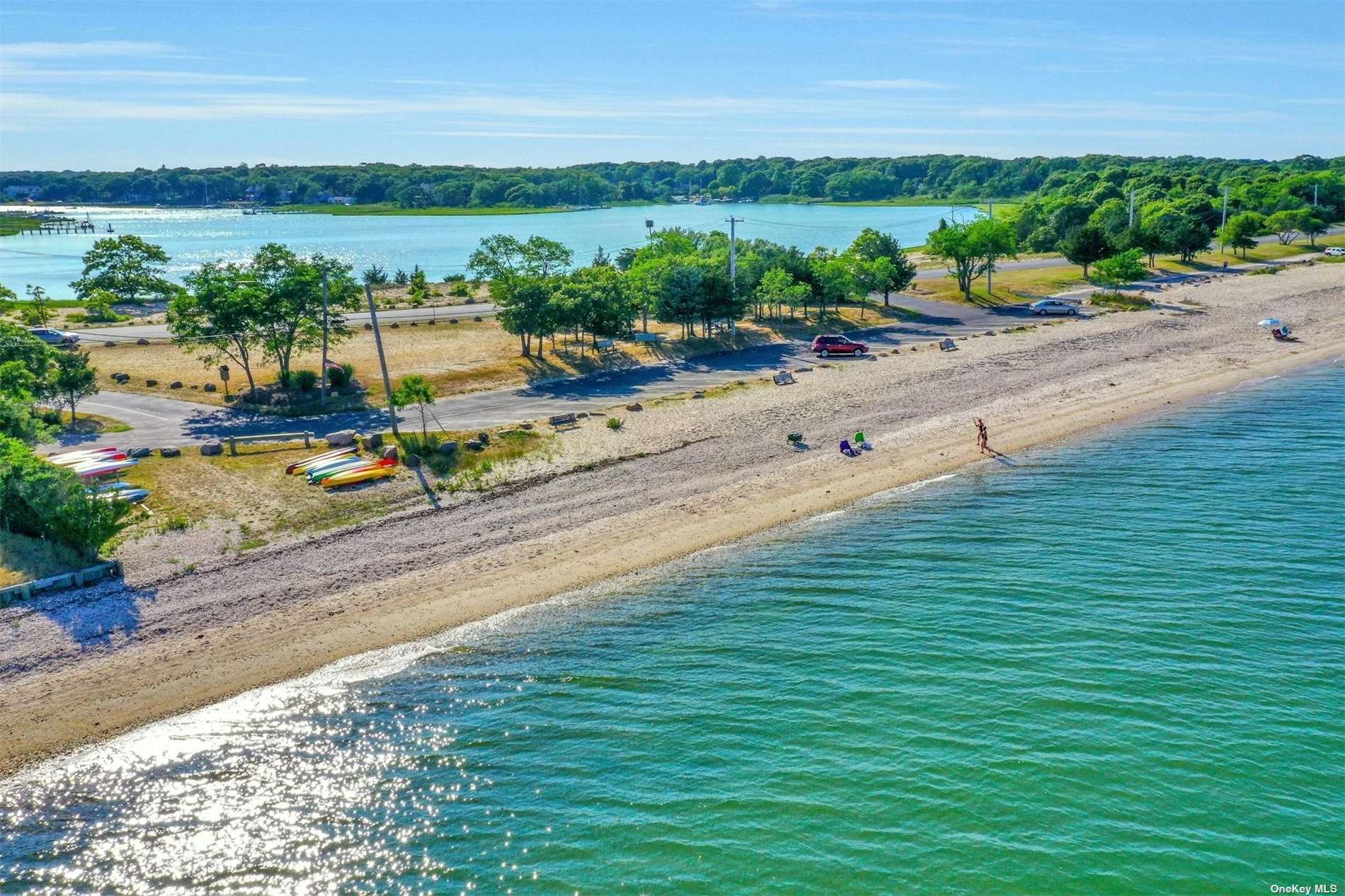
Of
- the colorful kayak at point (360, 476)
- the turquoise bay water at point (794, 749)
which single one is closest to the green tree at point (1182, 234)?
the turquoise bay water at point (794, 749)

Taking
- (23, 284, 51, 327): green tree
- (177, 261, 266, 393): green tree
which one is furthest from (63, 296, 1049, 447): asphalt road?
(23, 284, 51, 327): green tree

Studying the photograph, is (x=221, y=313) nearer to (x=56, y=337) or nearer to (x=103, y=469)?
(x=103, y=469)

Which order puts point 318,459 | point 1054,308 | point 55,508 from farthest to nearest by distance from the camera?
point 1054,308 < point 318,459 < point 55,508

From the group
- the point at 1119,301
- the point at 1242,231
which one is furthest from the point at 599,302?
the point at 1242,231

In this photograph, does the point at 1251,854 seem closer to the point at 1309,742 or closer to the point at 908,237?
the point at 1309,742

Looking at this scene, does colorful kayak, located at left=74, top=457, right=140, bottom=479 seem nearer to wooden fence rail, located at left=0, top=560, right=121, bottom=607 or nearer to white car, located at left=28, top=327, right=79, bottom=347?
wooden fence rail, located at left=0, top=560, right=121, bottom=607

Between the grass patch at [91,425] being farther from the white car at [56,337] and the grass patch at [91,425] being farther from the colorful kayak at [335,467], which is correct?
the white car at [56,337]
